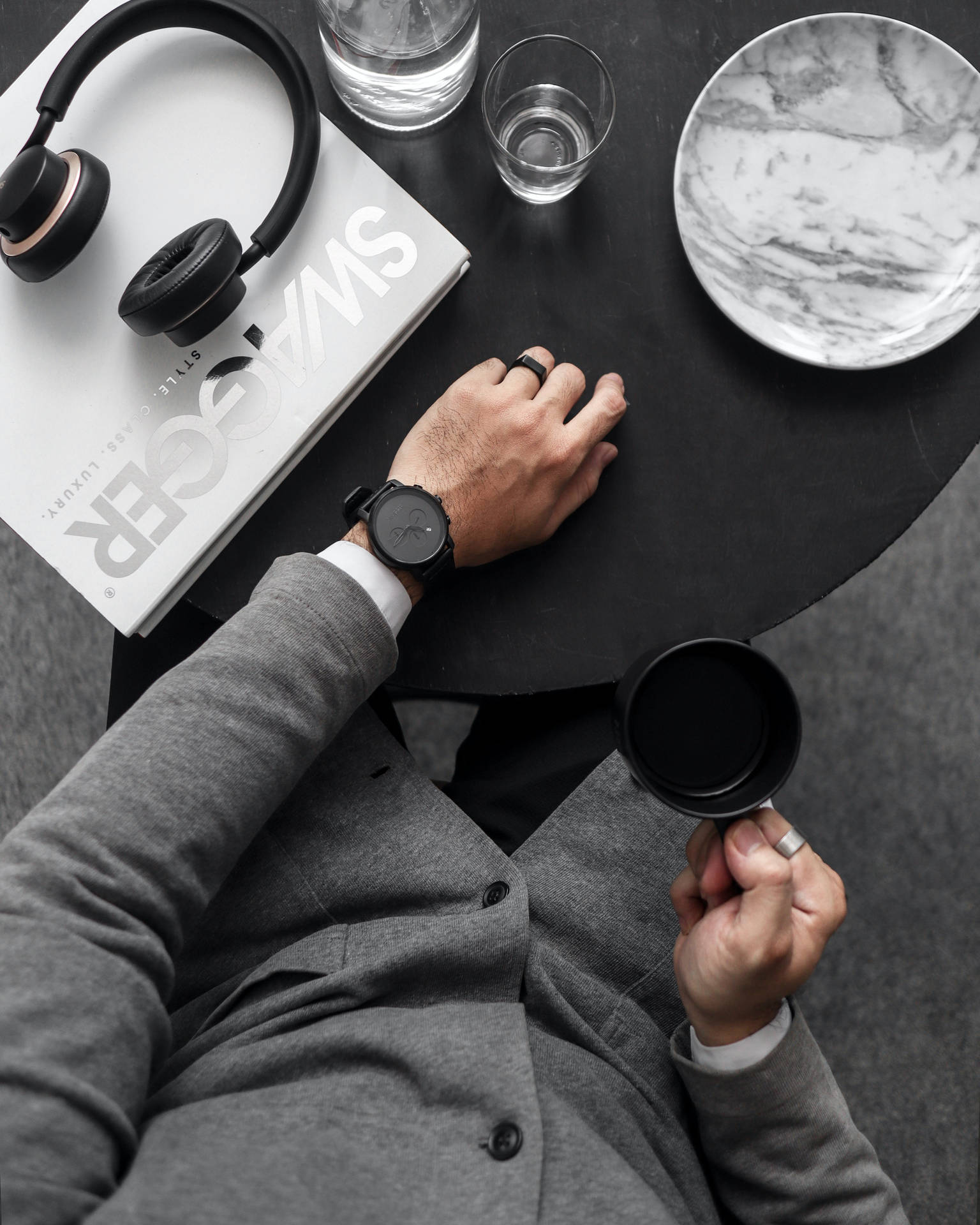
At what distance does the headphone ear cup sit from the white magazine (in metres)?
0.03

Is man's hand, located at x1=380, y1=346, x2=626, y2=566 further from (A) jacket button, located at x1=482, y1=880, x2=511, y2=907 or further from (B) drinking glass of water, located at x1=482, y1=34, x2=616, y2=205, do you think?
(A) jacket button, located at x1=482, y1=880, x2=511, y2=907

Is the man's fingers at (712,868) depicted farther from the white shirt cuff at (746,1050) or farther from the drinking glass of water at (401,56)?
the drinking glass of water at (401,56)

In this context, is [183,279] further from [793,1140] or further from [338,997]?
[793,1140]

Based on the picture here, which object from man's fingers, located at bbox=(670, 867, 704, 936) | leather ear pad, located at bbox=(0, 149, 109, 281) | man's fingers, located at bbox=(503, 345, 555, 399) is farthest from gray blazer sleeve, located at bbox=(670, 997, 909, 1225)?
leather ear pad, located at bbox=(0, 149, 109, 281)

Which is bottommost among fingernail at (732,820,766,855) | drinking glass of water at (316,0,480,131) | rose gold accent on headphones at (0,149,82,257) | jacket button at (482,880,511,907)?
jacket button at (482,880,511,907)

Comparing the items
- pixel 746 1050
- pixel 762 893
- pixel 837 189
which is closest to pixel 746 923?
pixel 762 893

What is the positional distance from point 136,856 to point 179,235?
469 millimetres

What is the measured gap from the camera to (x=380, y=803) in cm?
80

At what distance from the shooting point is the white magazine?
0.74 metres

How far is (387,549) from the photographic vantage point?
2.36 feet

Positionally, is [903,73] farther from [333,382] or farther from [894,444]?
[333,382]

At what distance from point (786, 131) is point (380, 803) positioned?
2.12 ft

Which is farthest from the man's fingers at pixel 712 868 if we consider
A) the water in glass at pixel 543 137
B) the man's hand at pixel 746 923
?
the water in glass at pixel 543 137

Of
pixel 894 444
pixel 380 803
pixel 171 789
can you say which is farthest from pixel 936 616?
pixel 171 789
